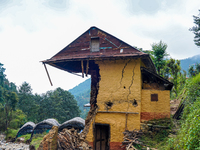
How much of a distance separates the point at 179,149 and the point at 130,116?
3669mm

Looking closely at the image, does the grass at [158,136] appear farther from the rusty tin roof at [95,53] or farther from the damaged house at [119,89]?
the rusty tin roof at [95,53]

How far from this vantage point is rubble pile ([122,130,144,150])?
8639 mm

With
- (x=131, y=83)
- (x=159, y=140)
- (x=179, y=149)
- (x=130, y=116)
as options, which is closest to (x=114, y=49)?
(x=131, y=83)

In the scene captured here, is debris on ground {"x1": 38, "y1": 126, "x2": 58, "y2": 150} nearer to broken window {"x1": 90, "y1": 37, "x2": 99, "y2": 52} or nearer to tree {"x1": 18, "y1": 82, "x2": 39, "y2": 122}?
broken window {"x1": 90, "y1": 37, "x2": 99, "y2": 52}

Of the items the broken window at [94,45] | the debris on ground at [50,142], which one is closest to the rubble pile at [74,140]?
the debris on ground at [50,142]

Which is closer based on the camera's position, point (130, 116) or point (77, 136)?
point (130, 116)

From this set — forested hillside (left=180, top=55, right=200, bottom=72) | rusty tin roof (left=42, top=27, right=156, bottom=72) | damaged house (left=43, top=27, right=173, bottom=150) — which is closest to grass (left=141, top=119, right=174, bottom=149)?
damaged house (left=43, top=27, right=173, bottom=150)

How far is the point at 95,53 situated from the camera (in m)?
10.8

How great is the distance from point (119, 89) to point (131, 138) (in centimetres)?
281

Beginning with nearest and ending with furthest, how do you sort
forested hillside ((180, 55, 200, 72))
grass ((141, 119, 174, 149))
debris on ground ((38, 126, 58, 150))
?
grass ((141, 119, 174, 149))
debris on ground ((38, 126, 58, 150))
forested hillside ((180, 55, 200, 72))

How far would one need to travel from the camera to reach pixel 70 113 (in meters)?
39.6

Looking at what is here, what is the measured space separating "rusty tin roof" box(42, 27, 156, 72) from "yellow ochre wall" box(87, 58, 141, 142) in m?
0.57

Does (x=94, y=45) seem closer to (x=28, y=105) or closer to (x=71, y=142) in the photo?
(x=71, y=142)

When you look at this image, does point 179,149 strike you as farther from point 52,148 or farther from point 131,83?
point 52,148
